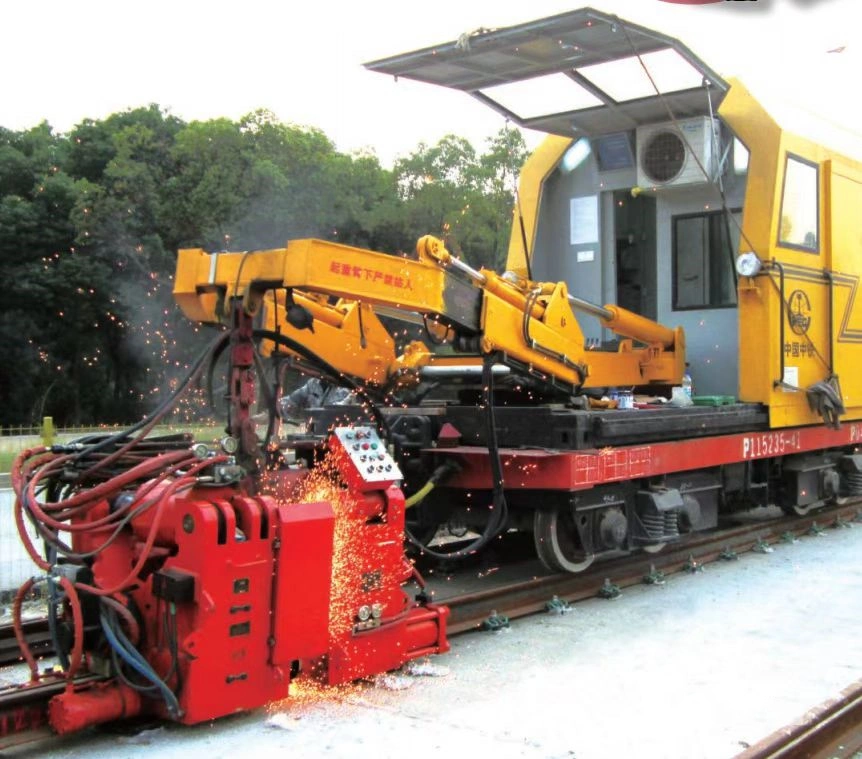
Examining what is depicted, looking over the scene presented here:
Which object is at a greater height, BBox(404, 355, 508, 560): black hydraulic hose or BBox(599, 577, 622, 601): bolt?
BBox(404, 355, 508, 560): black hydraulic hose

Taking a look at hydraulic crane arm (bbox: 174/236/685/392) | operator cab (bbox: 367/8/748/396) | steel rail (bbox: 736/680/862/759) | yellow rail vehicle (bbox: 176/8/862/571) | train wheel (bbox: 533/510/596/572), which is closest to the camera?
steel rail (bbox: 736/680/862/759)

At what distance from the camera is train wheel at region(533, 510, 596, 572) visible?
6.34 meters

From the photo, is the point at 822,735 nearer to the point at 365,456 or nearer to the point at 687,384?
the point at 365,456

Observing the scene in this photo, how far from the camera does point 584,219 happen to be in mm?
9266

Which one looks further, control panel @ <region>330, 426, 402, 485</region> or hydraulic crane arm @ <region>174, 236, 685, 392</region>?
control panel @ <region>330, 426, 402, 485</region>

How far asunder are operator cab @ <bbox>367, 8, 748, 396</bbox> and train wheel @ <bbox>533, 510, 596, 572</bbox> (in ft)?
9.13

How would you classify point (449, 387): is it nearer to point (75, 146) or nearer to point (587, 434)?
point (587, 434)

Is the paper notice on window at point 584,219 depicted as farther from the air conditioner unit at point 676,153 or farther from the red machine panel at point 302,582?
the red machine panel at point 302,582

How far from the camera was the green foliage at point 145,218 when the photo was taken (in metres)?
21.4

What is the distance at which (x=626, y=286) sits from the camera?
9508 millimetres

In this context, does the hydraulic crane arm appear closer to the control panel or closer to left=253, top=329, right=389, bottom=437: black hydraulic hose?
left=253, top=329, right=389, bottom=437: black hydraulic hose

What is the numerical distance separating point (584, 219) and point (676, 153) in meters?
1.05

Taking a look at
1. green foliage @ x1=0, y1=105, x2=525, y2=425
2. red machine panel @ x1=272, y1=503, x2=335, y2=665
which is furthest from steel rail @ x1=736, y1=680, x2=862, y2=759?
green foliage @ x1=0, y1=105, x2=525, y2=425

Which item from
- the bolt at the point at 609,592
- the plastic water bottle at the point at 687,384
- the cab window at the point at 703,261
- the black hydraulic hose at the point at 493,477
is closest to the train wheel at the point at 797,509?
the plastic water bottle at the point at 687,384
